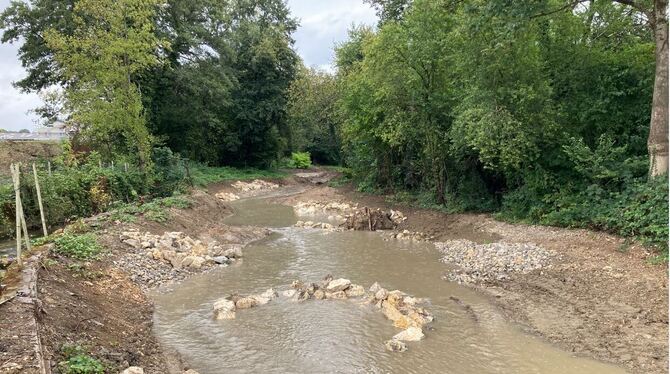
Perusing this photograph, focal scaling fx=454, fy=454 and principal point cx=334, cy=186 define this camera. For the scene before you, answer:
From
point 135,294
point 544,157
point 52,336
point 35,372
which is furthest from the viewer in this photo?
point 544,157

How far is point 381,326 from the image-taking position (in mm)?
9414

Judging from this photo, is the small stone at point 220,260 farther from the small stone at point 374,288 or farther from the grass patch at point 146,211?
the small stone at point 374,288

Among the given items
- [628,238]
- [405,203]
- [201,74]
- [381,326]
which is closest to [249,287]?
[381,326]

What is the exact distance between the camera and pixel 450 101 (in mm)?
20375

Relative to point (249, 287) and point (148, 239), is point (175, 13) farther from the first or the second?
point (249, 287)

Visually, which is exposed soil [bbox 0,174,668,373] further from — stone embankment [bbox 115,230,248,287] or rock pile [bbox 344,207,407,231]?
rock pile [bbox 344,207,407,231]

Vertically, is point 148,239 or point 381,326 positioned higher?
point 148,239

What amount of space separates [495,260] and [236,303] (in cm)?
760

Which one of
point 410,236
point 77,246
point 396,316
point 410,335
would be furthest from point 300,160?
point 410,335

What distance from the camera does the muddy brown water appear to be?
770 centimetres

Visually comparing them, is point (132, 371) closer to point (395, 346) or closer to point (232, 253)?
point (395, 346)

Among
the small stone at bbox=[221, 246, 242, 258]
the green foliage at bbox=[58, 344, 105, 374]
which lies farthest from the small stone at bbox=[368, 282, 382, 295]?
the green foliage at bbox=[58, 344, 105, 374]

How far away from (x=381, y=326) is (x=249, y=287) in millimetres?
4356

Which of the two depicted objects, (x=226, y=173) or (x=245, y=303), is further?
(x=226, y=173)
